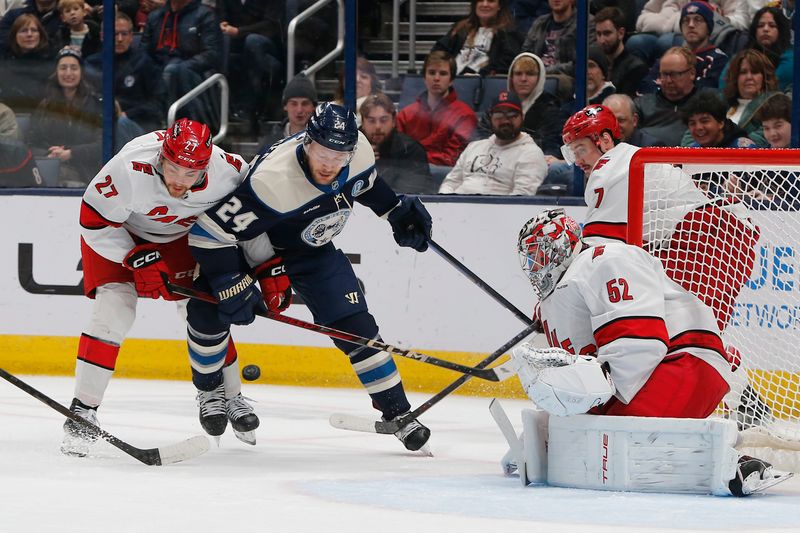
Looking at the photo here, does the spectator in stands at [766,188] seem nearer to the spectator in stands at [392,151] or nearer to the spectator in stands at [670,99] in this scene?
the spectator in stands at [670,99]

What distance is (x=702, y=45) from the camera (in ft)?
16.6

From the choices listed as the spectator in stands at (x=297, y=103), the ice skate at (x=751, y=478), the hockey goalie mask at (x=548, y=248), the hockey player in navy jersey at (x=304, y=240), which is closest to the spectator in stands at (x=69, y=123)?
the spectator in stands at (x=297, y=103)

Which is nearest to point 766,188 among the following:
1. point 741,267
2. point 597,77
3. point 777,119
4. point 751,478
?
point 741,267

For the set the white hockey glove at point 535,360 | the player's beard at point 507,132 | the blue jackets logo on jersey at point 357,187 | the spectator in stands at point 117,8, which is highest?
the spectator in stands at point 117,8

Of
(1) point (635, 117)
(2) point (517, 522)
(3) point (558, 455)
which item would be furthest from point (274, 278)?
(1) point (635, 117)

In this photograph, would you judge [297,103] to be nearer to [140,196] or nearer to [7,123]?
[7,123]

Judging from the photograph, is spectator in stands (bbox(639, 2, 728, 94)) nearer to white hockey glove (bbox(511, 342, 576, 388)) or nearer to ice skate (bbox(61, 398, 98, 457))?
white hockey glove (bbox(511, 342, 576, 388))

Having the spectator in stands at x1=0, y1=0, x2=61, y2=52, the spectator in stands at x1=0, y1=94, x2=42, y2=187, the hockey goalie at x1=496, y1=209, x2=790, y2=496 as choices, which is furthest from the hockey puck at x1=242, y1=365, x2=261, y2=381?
the hockey goalie at x1=496, y1=209, x2=790, y2=496

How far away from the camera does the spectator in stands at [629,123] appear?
5.09 m

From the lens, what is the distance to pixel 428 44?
5.52 m

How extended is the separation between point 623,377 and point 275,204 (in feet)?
3.85

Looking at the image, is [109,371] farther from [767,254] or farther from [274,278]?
[767,254]

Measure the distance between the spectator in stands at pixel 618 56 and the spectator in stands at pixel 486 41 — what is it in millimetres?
341

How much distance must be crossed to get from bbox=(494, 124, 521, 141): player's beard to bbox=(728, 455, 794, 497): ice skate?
2527mm
